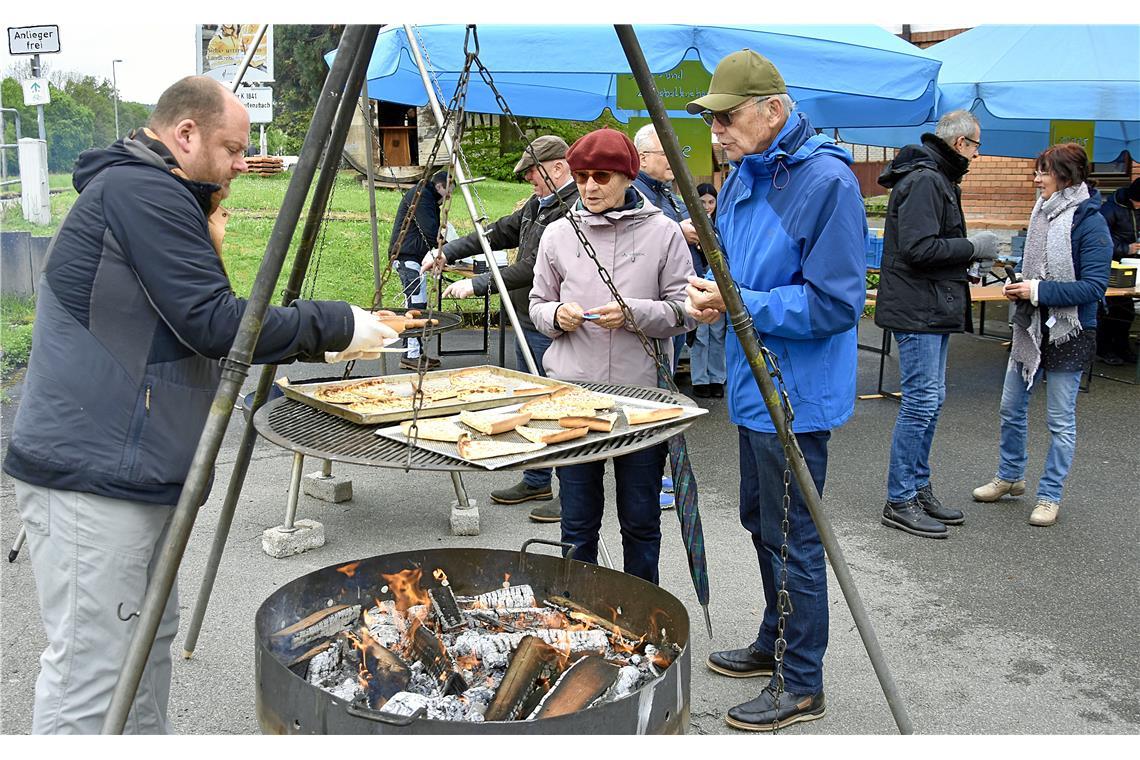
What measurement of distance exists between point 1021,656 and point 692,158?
4.12 metres

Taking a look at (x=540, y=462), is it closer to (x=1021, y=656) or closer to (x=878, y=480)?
(x=1021, y=656)

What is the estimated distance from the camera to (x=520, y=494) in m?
5.95

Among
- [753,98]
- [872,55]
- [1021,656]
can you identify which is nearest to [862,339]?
[872,55]

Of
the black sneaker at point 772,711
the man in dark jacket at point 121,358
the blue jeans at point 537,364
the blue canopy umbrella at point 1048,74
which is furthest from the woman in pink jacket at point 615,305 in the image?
the blue canopy umbrella at point 1048,74

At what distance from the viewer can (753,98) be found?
3.19 meters

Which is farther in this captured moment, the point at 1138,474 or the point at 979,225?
the point at 979,225

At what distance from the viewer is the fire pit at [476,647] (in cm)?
241

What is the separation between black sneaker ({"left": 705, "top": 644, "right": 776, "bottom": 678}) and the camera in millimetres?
3852

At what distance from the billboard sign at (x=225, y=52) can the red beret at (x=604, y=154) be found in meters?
4.07

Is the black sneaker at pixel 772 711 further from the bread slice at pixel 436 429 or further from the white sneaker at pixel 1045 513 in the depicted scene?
the white sneaker at pixel 1045 513

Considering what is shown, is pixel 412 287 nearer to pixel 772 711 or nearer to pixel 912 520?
pixel 912 520

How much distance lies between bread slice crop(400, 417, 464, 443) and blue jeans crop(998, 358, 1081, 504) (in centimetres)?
378

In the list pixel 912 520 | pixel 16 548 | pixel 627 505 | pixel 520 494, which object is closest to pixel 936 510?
pixel 912 520

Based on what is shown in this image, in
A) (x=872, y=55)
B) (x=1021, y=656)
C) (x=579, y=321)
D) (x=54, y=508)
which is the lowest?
(x=1021, y=656)
